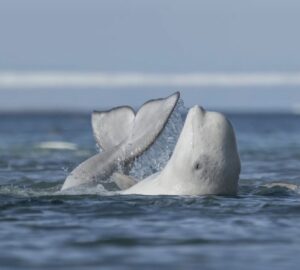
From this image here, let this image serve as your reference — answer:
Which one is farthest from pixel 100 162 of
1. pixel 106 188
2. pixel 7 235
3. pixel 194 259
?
pixel 194 259

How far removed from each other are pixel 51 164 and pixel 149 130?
42.5 ft

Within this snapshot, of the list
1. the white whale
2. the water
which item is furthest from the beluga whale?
the white whale

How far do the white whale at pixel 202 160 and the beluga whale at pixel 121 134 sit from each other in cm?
61

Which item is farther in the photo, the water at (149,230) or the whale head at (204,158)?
the whale head at (204,158)

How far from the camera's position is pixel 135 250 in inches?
533

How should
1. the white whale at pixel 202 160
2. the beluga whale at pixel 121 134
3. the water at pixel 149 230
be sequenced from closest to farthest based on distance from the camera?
the water at pixel 149 230 → the white whale at pixel 202 160 → the beluga whale at pixel 121 134

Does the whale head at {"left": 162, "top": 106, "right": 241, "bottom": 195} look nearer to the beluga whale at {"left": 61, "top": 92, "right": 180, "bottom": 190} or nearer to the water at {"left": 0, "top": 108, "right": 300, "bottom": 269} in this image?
the water at {"left": 0, "top": 108, "right": 300, "bottom": 269}

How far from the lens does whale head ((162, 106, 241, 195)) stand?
659 inches

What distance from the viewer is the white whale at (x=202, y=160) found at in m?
16.7

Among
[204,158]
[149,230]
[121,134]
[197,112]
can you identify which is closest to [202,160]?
[204,158]

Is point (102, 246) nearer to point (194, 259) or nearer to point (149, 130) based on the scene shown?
point (194, 259)

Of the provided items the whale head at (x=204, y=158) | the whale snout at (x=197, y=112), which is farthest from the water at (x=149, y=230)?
the whale snout at (x=197, y=112)

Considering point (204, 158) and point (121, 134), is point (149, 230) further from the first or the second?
point (121, 134)

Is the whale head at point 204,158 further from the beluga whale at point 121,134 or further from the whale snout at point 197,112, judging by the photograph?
the beluga whale at point 121,134
